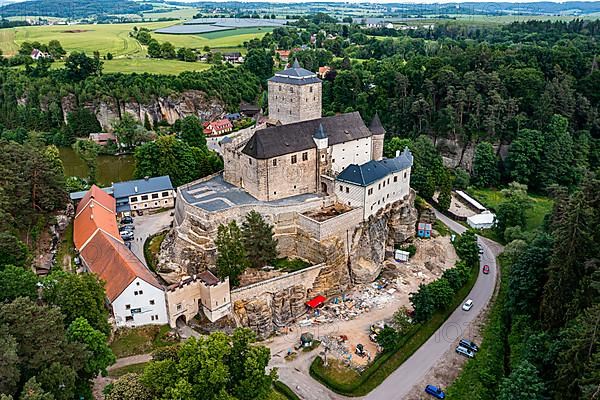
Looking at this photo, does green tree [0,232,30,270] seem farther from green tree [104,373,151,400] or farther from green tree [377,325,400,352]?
green tree [377,325,400,352]

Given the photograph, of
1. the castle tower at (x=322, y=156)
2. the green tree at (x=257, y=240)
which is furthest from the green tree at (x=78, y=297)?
the castle tower at (x=322, y=156)

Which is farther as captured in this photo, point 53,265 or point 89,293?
point 53,265

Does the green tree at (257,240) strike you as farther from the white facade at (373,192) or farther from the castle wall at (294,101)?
the castle wall at (294,101)

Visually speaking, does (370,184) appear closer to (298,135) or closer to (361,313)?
(298,135)

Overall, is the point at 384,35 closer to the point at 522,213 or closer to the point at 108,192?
the point at 522,213

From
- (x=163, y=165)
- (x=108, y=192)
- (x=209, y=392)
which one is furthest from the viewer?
(x=163, y=165)

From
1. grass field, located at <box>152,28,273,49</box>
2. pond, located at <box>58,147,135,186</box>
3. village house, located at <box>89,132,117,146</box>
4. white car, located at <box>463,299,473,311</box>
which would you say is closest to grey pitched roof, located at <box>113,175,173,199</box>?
pond, located at <box>58,147,135,186</box>

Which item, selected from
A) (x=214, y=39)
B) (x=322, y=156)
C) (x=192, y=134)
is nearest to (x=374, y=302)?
(x=322, y=156)

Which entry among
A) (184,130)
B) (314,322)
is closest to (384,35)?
(184,130)
